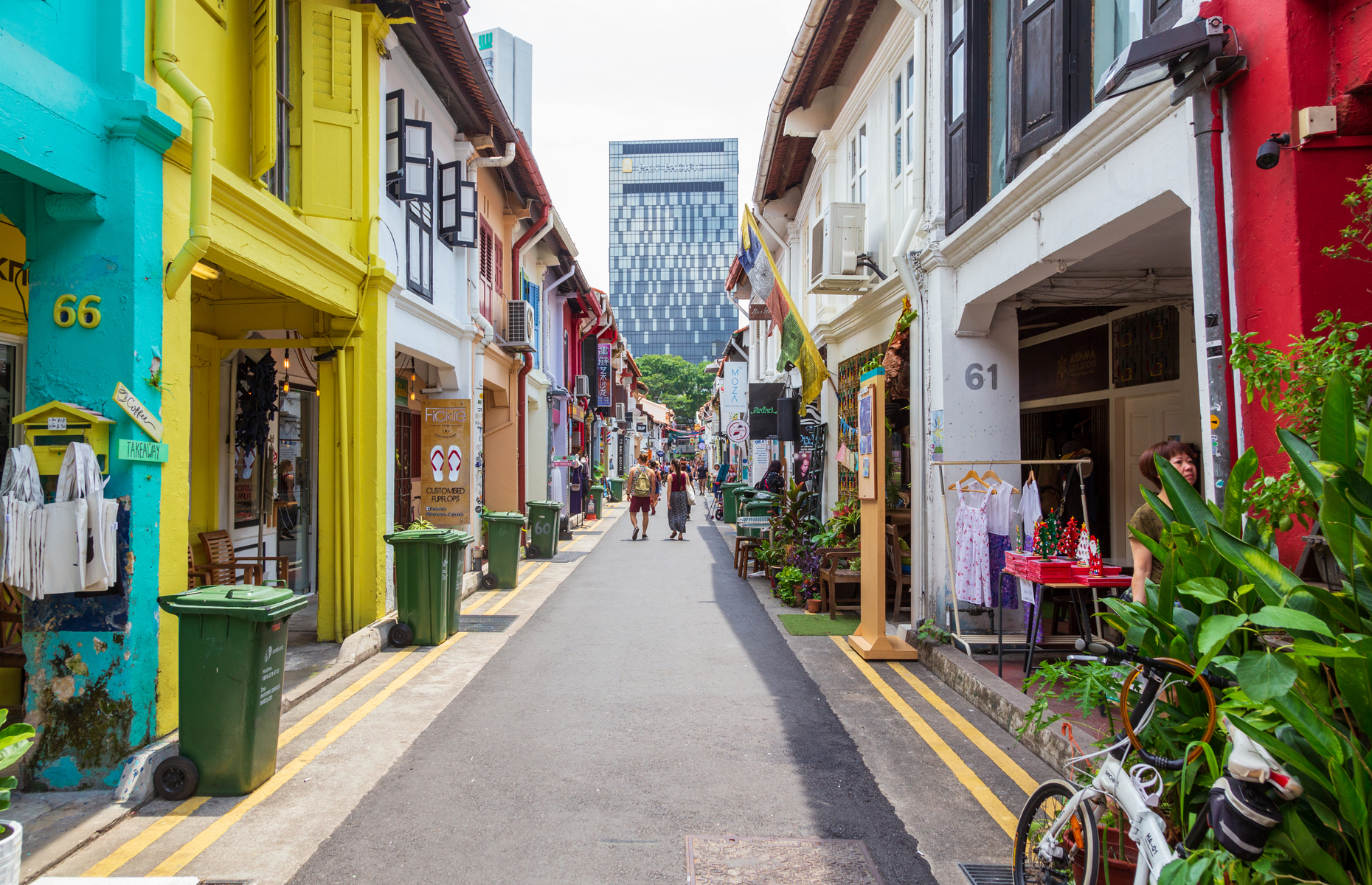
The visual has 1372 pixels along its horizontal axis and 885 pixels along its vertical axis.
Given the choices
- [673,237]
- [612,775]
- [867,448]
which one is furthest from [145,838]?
[673,237]

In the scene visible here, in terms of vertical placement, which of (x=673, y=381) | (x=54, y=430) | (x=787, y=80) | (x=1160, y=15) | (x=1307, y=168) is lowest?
(x=54, y=430)

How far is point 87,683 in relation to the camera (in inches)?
181

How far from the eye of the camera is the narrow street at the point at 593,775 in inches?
153

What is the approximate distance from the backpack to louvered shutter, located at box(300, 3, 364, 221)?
42.9ft

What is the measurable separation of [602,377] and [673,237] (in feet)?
338

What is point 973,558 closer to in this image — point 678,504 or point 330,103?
point 330,103

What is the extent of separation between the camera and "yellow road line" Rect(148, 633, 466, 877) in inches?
152

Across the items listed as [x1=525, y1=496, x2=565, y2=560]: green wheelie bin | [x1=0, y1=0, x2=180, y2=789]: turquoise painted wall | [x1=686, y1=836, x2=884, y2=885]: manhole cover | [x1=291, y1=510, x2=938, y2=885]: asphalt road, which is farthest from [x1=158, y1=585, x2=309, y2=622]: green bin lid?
[x1=525, y1=496, x2=565, y2=560]: green wheelie bin

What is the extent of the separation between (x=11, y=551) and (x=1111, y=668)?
5.22 m

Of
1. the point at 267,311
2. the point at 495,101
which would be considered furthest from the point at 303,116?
the point at 495,101

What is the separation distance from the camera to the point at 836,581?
389 inches

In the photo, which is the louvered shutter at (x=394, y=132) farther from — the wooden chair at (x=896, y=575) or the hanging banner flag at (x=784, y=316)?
the wooden chair at (x=896, y=575)

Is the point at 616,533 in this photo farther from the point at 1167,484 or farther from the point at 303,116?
the point at 1167,484

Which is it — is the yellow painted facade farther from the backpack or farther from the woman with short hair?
the backpack
